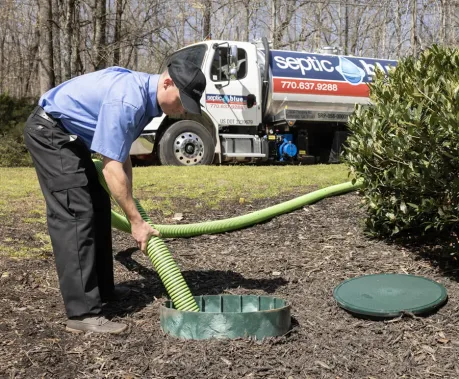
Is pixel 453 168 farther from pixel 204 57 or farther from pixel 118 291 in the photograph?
pixel 204 57

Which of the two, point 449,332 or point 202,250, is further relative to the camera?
point 202,250

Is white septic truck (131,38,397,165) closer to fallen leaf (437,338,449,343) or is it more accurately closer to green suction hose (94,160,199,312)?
green suction hose (94,160,199,312)

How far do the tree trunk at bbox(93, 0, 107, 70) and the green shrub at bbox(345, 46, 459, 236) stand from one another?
13.6m

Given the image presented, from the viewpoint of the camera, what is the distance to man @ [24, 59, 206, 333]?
3.12 m

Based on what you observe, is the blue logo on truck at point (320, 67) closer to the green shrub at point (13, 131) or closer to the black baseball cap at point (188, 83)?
the green shrub at point (13, 131)

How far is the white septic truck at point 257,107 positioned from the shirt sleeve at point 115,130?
8.59 m

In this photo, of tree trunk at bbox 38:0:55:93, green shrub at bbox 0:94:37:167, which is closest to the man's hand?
green shrub at bbox 0:94:37:167

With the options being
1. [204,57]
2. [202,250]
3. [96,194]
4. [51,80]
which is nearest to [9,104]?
[51,80]

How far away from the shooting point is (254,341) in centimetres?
309

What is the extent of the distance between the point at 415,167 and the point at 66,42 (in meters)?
13.3

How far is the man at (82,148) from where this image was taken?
312 centimetres

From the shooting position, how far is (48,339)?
3.25m

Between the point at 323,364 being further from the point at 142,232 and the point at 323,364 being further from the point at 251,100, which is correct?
the point at 251,100

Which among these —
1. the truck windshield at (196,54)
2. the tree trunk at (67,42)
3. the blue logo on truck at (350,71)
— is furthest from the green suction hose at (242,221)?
the tree trunk at (67,42)
